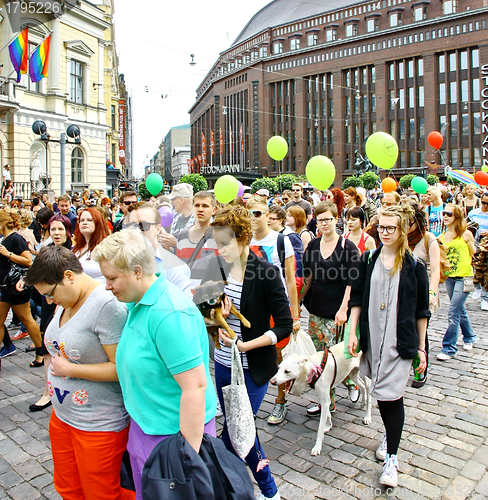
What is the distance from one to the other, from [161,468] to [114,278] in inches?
33.3

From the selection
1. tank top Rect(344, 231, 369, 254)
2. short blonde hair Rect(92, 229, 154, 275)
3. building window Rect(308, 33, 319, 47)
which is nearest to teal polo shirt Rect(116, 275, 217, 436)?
short blonde hair Rect(92, 229, 154, 275)

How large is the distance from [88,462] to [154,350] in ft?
3.01

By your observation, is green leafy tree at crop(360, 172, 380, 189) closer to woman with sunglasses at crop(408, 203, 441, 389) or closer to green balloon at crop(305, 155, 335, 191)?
green balloon at crop(305, 155, 335, 191)

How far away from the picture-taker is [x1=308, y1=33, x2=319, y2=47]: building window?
6688 cm

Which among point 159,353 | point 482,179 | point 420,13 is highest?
point 420,13

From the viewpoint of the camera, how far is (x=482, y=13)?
5119 cm

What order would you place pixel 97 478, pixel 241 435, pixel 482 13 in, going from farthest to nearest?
pixel 482 13
pixel 241 435
pixel 97 478

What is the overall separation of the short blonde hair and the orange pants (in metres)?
1.03

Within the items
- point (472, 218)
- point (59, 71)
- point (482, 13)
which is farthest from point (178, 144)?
point (472, 218)

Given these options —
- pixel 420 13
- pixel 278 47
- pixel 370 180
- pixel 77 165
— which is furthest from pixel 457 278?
pixel 278 47

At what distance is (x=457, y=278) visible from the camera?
633cm

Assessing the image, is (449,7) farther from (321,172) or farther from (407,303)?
(407,303)

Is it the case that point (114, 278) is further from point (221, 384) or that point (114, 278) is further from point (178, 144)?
point (178, 144)

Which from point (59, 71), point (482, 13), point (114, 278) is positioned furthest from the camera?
point (482, 13)
